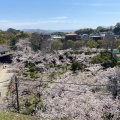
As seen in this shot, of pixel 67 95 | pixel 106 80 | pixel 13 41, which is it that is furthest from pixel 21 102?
pixel 13 41

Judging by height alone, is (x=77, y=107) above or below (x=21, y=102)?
above

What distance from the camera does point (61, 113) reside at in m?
8.29

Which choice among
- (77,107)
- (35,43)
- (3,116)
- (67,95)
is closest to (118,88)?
(67,95)

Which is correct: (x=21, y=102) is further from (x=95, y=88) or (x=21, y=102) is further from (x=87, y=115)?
(x=87, y=115)

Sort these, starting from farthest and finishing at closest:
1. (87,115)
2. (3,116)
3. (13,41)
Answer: (13,41)
(3,116)
(87,115)

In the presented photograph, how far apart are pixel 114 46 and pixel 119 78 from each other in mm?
28169

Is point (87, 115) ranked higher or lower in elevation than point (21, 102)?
higher

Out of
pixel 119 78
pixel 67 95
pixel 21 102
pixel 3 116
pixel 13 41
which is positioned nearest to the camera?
pixel 3 116

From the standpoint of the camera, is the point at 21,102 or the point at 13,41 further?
the point at 13,41

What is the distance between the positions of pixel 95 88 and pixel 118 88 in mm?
1234

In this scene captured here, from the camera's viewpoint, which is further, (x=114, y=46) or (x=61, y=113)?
(x=114, y=46)

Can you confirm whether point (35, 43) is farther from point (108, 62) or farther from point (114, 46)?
point (108, 62)

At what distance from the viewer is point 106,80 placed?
1251cm

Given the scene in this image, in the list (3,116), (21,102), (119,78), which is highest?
(119,78)
